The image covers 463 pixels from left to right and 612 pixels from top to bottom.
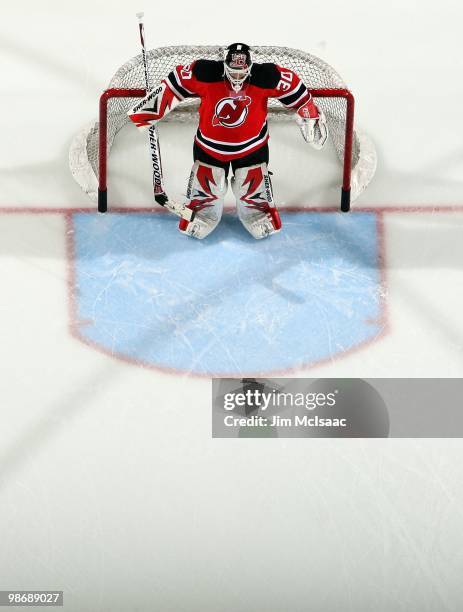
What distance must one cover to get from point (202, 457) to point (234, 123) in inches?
46.1

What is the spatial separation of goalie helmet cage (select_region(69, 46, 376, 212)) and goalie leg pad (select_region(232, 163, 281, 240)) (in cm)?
30

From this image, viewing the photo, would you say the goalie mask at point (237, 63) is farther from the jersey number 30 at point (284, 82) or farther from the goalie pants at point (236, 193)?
the goalie pants at point (236, 193)

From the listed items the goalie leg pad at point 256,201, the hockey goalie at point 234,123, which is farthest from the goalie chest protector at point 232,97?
the goalie leg pad at point 256,201

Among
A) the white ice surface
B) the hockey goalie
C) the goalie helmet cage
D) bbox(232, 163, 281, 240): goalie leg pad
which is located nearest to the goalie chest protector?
the hockey goalie

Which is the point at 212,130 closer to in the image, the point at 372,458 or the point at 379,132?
the point at 379,132

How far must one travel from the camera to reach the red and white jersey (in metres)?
4.39

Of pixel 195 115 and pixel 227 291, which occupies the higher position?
pixel 195 115

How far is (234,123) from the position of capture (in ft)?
14.7

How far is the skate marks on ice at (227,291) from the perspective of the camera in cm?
441

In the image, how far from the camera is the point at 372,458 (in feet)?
13.6

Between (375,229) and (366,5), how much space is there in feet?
4.55

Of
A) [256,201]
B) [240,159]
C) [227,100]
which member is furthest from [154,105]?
[256,201]

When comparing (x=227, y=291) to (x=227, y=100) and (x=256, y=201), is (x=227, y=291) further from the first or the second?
(x=227, y=100)

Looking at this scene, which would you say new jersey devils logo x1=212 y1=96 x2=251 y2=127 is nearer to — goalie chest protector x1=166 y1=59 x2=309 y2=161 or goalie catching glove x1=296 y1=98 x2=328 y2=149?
goalie chest protector x1=166 y1=59 x2=309 y2=161
